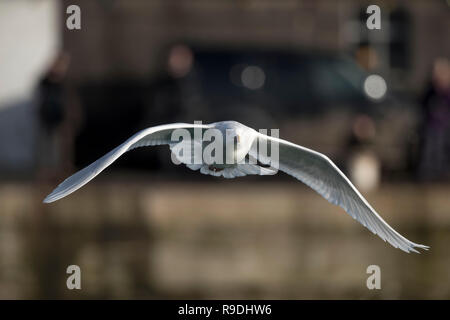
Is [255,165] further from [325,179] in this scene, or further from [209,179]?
[209,179]

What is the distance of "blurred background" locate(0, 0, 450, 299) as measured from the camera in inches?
349

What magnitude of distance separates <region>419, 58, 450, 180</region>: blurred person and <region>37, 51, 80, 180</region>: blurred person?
3131 mm

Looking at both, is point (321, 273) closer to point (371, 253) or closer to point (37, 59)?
point (371, 253)

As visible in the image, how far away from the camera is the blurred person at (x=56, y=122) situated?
27.1ft

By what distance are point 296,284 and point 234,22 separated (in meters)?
3.73

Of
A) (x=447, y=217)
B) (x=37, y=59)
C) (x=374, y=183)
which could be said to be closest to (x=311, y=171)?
(x=374, y=183)

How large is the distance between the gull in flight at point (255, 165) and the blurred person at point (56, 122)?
3298 mm

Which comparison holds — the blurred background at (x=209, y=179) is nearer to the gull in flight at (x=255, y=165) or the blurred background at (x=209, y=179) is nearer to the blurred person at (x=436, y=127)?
the blurred person at (x=436, y=127)

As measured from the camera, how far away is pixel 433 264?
982cm

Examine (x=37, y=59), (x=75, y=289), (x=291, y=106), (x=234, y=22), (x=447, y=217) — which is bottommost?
(x=75, y=289)

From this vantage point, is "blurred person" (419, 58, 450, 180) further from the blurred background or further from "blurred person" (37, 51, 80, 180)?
"blurred person" (37, 51, 80, 180)

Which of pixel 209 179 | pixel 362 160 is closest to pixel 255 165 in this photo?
pixel 362 160

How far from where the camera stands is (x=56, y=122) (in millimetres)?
8555

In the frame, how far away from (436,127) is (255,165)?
4075 millimetres
